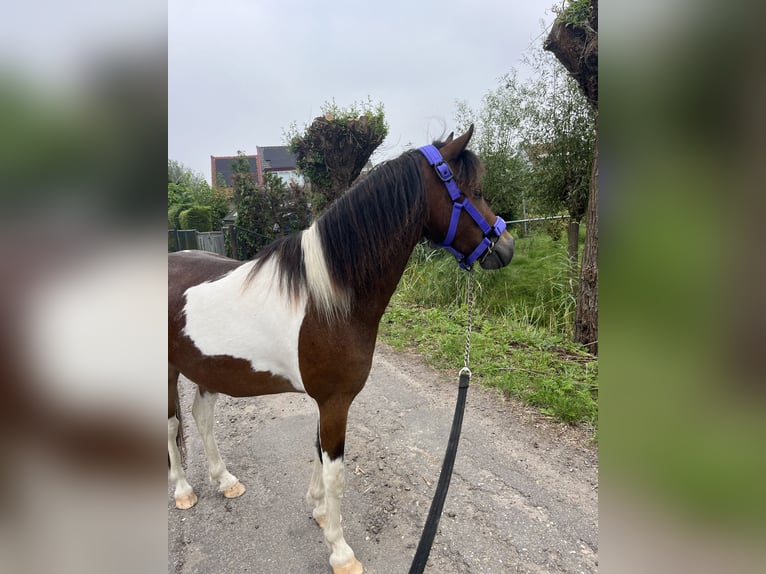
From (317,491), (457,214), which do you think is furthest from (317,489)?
(457,214)

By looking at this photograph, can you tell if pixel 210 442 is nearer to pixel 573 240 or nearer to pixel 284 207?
pixel 573 240

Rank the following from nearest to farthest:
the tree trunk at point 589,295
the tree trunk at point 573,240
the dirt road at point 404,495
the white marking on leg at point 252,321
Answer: the white marking on leg at point 252,321
the dirt road at point 404,495
the tree trunk at point 589,295
the tree trunk at point 573,240

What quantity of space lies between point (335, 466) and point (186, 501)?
4.05ft

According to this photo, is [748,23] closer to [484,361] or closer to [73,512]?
[73,512]

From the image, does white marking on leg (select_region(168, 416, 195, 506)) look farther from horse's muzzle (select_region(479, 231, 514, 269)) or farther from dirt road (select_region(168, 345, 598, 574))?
horse's muzzle (select_region(479, 231, 514, 269))

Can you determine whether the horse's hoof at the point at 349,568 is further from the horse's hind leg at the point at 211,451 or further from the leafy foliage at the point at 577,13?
the leafy foliage at the point at 577,13

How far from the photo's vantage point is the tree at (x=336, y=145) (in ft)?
26.1

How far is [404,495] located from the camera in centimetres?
236

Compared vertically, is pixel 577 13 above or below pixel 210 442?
above

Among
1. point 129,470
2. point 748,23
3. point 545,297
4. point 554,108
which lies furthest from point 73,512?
point 554,108

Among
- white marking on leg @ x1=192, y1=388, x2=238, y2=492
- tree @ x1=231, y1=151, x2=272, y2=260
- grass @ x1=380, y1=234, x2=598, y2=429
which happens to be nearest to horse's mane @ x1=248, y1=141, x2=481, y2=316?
white marking on leg @ x1=192, y1=388, x2=238, y2=492

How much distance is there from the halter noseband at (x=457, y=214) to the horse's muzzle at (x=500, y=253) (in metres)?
0.02

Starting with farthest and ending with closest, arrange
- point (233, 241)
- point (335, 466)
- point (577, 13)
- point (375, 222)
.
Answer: point (233, 241)
point (577, 13)
point (335, 466)
point (375, 222)

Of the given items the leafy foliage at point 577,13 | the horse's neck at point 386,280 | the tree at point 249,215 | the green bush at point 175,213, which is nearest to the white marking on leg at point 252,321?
the horse's neck at point 386,280
